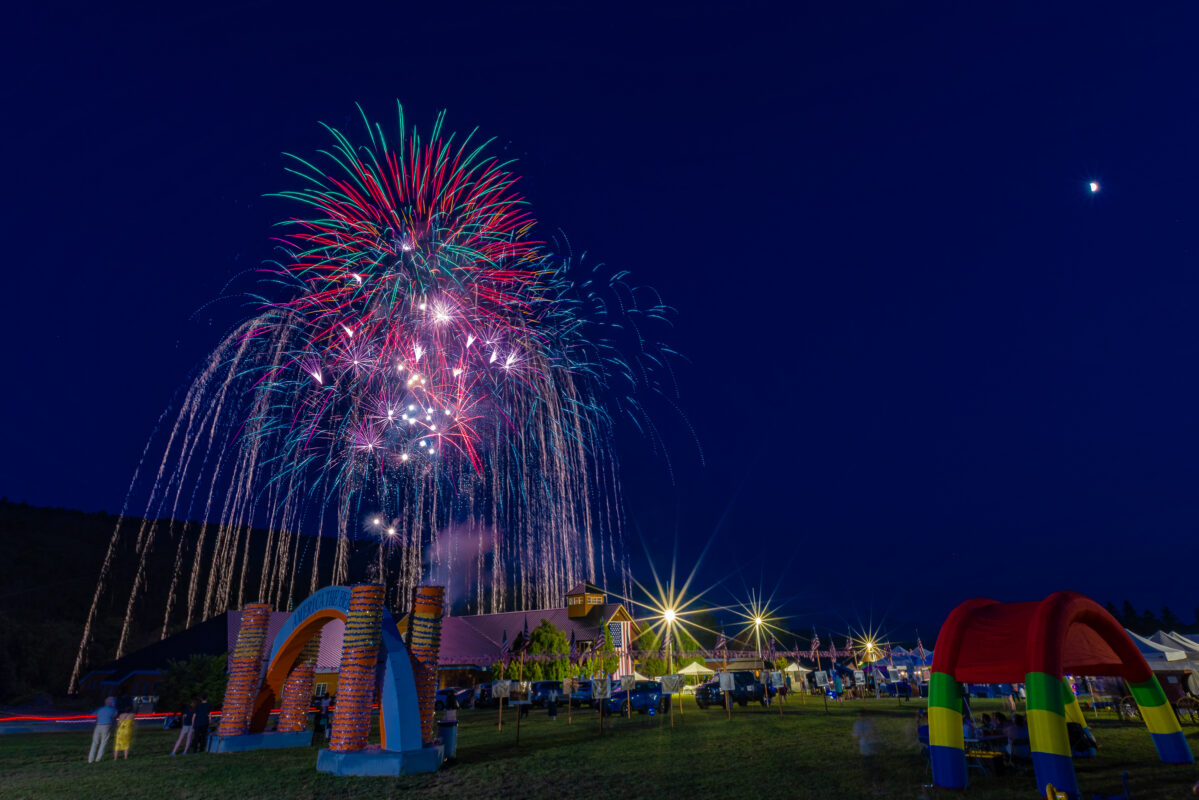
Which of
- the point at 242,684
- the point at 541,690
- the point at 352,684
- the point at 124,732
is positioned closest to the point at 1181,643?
the point at 541,690

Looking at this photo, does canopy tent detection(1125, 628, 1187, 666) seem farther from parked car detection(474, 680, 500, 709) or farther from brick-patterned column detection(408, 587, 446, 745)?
parked car detection(474, 680, 500, 709)

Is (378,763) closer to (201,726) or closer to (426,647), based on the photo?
(426,647)

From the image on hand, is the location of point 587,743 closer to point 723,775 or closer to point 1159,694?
point 723,775

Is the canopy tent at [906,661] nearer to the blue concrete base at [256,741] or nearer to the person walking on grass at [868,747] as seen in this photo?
the person walking on grass at [868,747]

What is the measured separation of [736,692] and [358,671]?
89.7 ft

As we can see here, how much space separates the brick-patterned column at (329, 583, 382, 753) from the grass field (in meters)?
1.13

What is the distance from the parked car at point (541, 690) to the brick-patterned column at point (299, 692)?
18119 millimetres

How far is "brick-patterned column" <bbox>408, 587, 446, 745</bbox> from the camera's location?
16.5 meters

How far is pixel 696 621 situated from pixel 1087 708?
7566cm

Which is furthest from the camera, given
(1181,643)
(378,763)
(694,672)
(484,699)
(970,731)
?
(694,672)

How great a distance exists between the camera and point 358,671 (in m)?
15.2

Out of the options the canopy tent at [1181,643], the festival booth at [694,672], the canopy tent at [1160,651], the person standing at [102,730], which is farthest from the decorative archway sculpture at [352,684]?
the festival booth at [694,672]

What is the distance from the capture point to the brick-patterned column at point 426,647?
16531mm

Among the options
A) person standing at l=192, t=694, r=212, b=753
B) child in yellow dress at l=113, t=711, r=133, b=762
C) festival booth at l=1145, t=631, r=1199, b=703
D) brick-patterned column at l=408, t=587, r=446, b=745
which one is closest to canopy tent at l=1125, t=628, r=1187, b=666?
festival booth at l=1145, t=631, r=1199, b=703
